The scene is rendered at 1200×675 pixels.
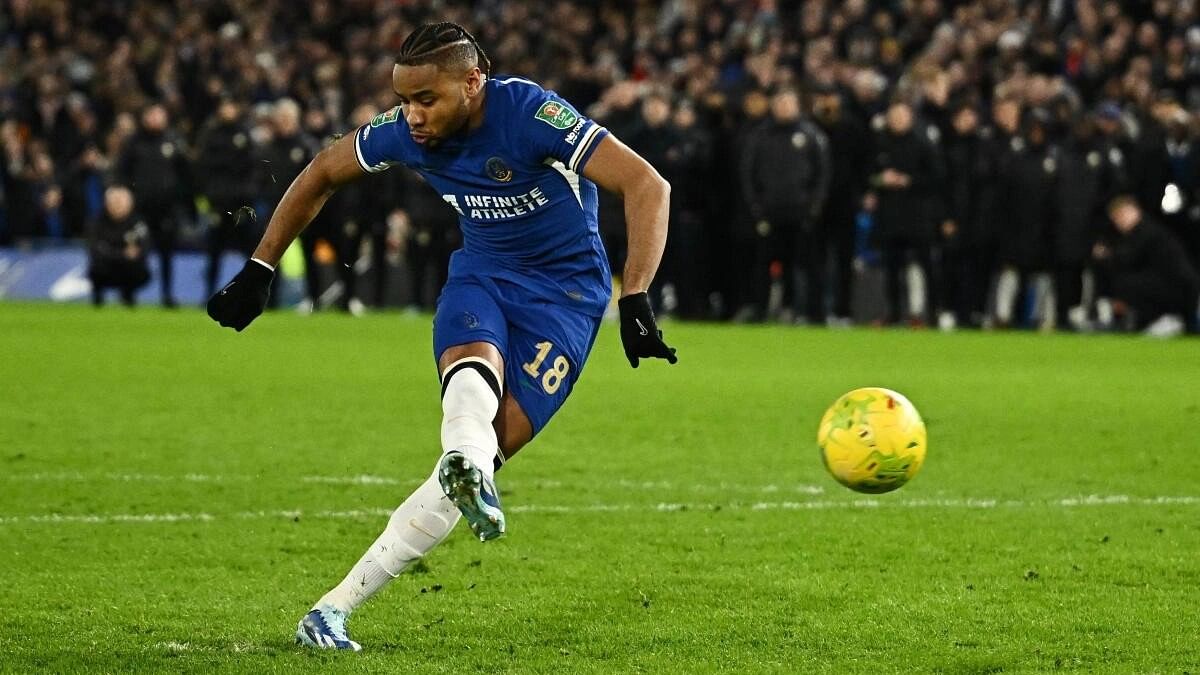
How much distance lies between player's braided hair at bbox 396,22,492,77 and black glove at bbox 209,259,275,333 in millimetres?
783

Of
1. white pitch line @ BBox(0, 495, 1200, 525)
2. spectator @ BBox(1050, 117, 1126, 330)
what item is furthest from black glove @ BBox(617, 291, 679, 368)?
spectator @ BBox(1050, 117, 1126, 330)

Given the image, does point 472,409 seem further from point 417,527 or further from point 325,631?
point 325,631

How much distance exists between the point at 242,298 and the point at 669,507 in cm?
280

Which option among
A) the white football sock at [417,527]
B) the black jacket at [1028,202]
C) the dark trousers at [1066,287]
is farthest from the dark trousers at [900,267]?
the white football sock at [417,527]

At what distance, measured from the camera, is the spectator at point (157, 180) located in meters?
22.1

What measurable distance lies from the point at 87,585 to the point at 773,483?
11.5 feet

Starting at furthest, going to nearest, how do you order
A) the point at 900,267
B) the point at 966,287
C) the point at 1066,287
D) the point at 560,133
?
the point at 966,287 → the point at 900,267 → the point at 1066,287 → the point at 560,133

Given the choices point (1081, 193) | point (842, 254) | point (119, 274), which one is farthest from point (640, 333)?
point (119, 274)

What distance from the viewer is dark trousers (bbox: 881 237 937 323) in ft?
64.0

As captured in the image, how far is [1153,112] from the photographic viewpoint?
18.7 metres

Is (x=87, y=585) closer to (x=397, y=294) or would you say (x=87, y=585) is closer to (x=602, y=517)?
(x=602, y=517)

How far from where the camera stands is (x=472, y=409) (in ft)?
17.0

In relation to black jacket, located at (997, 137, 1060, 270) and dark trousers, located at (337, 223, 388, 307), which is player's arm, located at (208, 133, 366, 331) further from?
dark trousers, located at (337, 223, 388, 307)

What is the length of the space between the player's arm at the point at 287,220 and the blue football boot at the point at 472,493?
1.15 m
